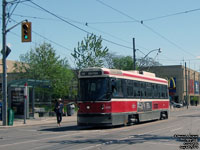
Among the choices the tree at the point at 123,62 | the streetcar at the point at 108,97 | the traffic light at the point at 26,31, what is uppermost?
the tree at the point at 123,62

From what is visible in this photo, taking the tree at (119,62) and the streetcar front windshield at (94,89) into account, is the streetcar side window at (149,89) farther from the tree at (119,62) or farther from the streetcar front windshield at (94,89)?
the tree at (119,62)

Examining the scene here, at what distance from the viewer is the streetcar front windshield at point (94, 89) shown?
18828 mm

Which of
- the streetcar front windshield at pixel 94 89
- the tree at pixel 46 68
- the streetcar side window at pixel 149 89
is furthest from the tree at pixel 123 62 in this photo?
→ the streetcar front windshield at pixel 94 89

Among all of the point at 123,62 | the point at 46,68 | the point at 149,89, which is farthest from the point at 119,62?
the point at 149,89

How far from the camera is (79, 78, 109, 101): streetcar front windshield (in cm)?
1883

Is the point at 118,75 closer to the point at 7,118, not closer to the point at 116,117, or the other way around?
the point at 116,117

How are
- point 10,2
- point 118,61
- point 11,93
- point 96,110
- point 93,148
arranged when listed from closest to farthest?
point 93,148
point 96,110
point 10,2
point 11,93
point 118,61

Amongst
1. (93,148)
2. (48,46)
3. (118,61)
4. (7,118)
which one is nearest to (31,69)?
(48,46)

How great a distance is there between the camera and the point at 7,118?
2403 cm

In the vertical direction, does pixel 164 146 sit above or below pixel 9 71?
below

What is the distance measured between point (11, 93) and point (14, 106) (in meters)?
1.11

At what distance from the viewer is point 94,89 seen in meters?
19.0

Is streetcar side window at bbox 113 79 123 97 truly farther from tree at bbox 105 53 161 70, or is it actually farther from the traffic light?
tree at bbox 105 53 161 70

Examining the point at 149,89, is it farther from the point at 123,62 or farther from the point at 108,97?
the point at 123,62
